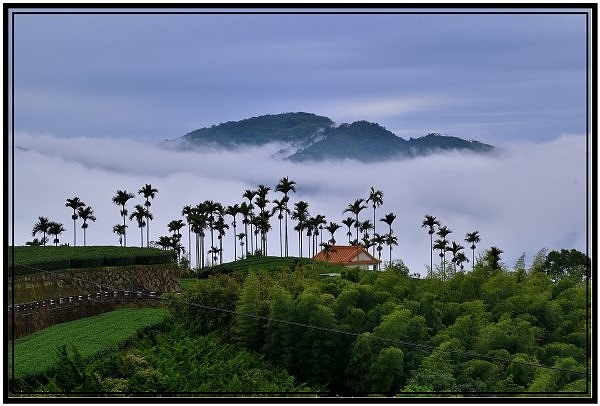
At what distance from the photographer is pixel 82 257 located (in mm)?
13680

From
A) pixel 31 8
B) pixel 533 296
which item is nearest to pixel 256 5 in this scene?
pixel 31 8

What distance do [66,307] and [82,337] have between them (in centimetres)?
214

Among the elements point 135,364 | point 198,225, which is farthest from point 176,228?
point 135,364

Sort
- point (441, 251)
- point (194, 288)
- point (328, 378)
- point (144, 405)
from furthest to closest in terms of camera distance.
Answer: point (441, 251) → point (194, 288) → point (328, 378) → point (144, 405)

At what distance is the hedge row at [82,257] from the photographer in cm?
1286

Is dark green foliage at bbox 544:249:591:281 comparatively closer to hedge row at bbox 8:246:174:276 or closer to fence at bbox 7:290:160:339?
fence at bbox 7:290:160:339

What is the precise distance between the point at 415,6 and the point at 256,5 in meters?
1.01

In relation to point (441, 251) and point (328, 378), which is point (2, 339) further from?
point (441, 251)

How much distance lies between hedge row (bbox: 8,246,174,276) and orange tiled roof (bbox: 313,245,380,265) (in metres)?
5.05

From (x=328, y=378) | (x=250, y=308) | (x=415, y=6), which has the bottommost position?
(x=328, y=378)

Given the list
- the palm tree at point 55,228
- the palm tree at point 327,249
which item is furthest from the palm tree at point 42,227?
the palm tree at point 327,249

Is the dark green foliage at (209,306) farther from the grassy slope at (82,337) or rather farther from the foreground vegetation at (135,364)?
the grassy slope at (82,337)

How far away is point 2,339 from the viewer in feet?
18.4

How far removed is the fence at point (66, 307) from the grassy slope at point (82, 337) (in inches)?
5.8
